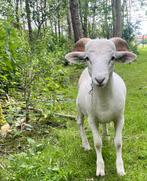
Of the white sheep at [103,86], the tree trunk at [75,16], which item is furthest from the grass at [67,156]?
the tree trunk at [75,16]

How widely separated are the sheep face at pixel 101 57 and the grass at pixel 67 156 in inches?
43.2

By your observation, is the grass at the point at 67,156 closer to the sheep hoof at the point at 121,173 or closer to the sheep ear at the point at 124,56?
the sheep hoof at the point at 121,173

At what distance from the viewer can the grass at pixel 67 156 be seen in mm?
4062

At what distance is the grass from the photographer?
13.3 feet

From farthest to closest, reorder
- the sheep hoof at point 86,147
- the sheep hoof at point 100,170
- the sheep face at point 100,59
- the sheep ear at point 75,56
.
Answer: the sheep hoof at point 86,147
the sheep hoof at point 100,170
the sheep ear at point 75,56
the sheep face at point 100,59

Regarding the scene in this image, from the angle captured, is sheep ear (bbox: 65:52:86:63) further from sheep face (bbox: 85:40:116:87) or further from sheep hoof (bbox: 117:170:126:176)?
sheep hoof (bbox: 117:170:126:176)

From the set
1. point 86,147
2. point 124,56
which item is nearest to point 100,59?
point 124,56

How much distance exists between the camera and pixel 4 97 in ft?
23.5

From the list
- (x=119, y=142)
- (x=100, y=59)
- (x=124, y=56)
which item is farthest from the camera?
(x=119, y=142)

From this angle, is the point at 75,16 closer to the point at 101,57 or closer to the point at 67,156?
the point at 67,156

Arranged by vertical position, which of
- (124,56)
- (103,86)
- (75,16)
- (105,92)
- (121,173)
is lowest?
(121,173)

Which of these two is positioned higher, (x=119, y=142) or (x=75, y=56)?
(x=75, y=56)

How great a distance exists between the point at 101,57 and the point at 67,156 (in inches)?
61.8

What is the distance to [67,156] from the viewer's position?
4859 millimetres
